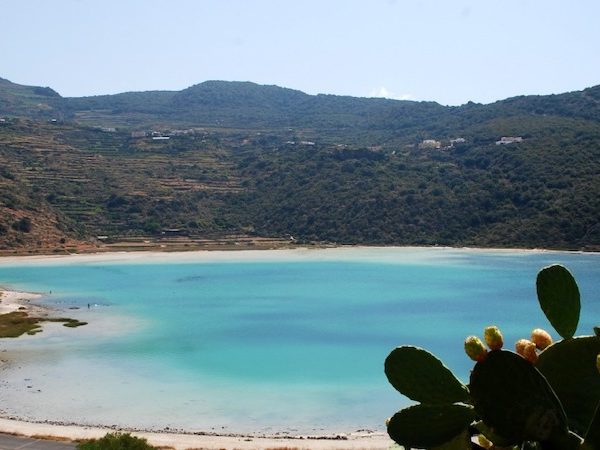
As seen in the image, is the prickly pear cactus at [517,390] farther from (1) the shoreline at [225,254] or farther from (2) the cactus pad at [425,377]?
(1) the shoreline at [225,254]

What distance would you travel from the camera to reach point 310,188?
10275cm

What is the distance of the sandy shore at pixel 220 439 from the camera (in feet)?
61.4

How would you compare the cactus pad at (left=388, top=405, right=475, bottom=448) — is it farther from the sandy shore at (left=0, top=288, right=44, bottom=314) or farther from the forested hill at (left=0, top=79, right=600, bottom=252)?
the forested hill at (left=0, top=79, right=600, bottom=252)

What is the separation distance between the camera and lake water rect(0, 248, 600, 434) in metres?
24.7

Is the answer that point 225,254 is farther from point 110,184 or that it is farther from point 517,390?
point 517,390

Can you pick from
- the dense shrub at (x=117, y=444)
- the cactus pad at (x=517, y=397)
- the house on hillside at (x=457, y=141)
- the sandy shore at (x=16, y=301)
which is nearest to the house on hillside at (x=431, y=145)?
the house on hillside at (x=457, y=141)

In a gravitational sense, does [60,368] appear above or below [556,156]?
below

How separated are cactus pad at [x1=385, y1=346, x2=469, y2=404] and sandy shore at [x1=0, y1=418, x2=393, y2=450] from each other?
16740 millimetres

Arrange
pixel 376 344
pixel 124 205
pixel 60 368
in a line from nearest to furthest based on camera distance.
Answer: pixel 60 368
pixel 376 344
pixel 124 205

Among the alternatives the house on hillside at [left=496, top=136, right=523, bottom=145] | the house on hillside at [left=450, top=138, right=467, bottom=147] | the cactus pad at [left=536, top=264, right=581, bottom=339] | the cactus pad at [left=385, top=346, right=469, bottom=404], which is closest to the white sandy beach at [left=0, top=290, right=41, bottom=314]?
the cactus pad at [left=385, top=346, right=469, bottom=404]

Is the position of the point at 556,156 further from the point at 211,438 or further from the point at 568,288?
the point at 568,288

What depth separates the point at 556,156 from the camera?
301 ft

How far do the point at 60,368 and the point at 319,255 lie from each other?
4948cm


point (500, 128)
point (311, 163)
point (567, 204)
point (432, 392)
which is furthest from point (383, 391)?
point (500, 128)
